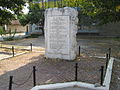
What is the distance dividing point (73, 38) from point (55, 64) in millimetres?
2108

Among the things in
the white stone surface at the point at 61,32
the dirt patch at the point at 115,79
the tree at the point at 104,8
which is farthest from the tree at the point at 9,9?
the dirt patch at the point at 115,79

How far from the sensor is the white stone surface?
9.59 m

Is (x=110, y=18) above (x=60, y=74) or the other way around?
above

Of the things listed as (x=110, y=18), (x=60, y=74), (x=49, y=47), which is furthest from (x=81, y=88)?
(x=110, y=18)

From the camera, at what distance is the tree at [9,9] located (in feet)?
40.6

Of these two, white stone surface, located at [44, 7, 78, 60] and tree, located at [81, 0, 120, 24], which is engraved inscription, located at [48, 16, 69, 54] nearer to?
white stone surface, located at [44, 7, 78, 60]

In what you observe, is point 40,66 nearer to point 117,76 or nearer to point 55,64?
point 55,64

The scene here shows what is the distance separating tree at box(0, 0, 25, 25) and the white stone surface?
4.16 metres

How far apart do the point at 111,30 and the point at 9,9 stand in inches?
784

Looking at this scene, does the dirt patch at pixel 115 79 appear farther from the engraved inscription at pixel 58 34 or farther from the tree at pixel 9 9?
the tree at pixel 9 9

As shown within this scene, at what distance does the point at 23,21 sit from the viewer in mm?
28422

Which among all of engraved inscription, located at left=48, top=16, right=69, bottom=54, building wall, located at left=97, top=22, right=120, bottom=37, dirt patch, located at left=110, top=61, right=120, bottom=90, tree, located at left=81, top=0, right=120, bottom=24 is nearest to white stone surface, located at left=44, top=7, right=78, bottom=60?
engraved inscription, located at left=48, top=16, right=69, bottom=54

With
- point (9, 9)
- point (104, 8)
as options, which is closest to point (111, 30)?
point (104, 8)

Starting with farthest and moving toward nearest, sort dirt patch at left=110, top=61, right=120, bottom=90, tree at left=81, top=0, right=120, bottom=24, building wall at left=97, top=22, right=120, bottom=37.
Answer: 1. building wall at left=97, top=22, right=120, bottom=37
2. tree at left=81, top=0, right=120, bottom=24
3. dirt patch at left=110, top=61, right=120, bottom=90
